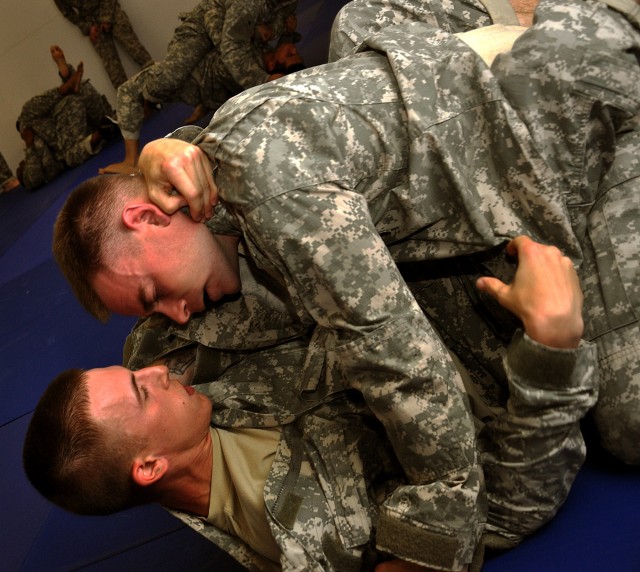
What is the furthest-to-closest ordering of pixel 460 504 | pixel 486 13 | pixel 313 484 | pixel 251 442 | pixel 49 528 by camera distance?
pixel 49 528 → pixel 486 13 → pixel 251 442 → pixel 313 484 → pixel 460 504

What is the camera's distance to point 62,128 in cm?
686

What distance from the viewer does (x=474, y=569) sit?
1.65 m

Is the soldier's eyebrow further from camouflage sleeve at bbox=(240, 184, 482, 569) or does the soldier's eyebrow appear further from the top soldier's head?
camouflage sleeve at bbox=(240, 184, 482, 569)

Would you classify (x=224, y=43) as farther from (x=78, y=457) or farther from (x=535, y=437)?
(x=535, y=437)

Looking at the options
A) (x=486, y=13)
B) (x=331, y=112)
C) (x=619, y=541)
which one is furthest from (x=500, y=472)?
(x=486, y=13)

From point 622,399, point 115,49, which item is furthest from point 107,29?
point 622,399

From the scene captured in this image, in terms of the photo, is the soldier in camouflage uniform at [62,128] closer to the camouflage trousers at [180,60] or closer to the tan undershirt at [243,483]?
the camouflage trousers at [180,60]

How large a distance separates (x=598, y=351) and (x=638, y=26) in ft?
2.88

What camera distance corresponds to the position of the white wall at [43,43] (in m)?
7.61

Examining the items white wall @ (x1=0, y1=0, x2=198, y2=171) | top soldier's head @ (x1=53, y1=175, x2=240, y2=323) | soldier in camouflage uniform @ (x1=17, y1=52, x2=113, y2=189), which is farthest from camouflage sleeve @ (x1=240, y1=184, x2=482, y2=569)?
white wall @ (x1=0, y1=0, x2=198, y2=171)

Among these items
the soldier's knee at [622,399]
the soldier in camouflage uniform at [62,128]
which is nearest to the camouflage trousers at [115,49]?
the soldier in camouflage uniform at [62,128]

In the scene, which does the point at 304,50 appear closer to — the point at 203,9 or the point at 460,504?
the point at 203,9

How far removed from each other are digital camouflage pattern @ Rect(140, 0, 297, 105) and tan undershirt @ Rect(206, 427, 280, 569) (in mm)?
3417

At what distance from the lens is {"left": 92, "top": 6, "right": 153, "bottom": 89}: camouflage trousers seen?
7520 millimetres
